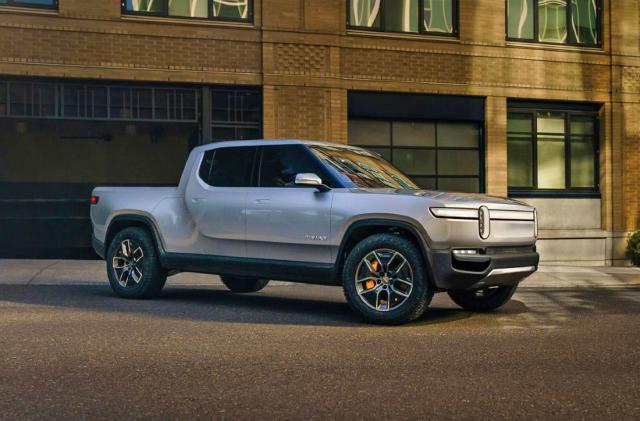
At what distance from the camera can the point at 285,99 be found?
1595 cm

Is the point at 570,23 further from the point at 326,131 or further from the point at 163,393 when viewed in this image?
the point at 163,393

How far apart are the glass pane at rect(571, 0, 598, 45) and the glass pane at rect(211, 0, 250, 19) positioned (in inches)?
296

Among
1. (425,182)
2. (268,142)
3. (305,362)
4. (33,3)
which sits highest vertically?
(33,3)

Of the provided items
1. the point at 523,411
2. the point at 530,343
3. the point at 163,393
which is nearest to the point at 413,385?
the point at 523,411

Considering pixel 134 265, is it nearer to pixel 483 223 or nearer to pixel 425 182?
pixel 483 223

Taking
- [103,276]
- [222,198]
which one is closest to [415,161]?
[103,276]

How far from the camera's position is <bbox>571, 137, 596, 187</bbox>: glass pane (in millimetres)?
18312

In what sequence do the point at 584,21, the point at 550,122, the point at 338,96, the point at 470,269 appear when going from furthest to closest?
1. the point at 584,21
2. the point at 550,122
3. the point at 338,96
4. the point at 470,269

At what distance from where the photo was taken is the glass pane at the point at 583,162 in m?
18.3

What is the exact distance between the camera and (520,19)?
58.6ft

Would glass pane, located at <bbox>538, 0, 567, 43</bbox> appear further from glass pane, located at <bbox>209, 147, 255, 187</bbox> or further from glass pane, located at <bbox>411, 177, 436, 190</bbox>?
glass pane, located at <bbox>209, 147, 255, 187</bbox>

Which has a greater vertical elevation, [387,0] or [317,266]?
[387,0]

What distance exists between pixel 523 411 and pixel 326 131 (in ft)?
39.5

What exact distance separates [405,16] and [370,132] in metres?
2.59
